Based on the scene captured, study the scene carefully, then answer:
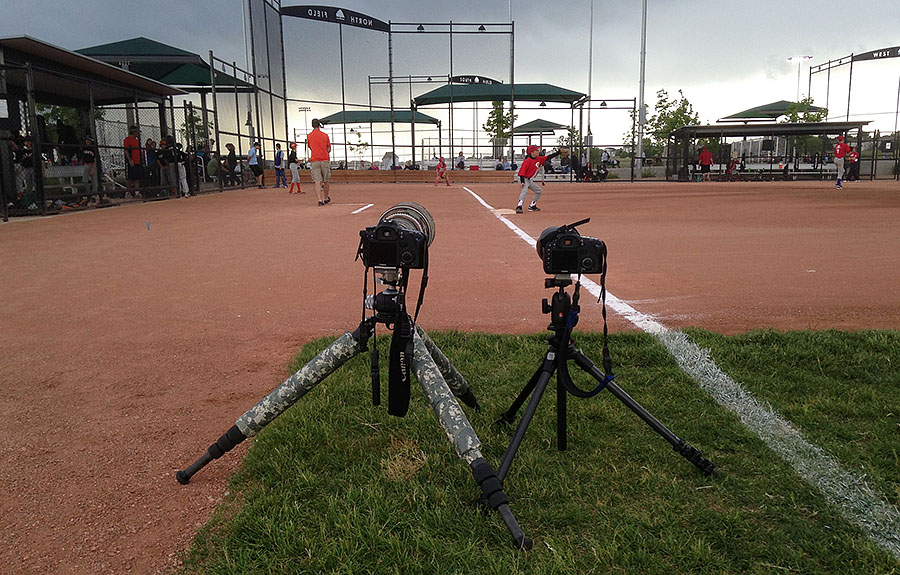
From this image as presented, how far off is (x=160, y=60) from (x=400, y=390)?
24998 millimetres

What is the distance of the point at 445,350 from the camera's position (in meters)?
4.26

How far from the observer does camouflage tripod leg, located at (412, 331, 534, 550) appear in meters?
2.22

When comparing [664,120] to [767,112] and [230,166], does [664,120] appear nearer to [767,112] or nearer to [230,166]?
[767,112]

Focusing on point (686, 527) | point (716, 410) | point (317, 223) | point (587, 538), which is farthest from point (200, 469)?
point (317, 223)

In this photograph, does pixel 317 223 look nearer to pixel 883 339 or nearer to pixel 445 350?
pixel 445 350

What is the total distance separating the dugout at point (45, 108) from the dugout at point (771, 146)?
2563cm

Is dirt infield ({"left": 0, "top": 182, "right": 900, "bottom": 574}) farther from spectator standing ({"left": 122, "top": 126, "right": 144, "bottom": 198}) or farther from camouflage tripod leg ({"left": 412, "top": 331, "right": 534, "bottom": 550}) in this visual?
spectator standing ({"left": 122, "top": 126, "right": 144, "bottom": 198})

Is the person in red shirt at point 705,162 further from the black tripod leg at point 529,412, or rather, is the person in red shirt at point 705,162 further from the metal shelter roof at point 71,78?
the black tripod leg at point 529,412

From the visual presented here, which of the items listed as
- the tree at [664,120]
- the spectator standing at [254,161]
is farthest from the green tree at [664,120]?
the spectator standing at [254,161]

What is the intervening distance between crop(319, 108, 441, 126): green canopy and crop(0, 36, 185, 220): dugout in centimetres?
1570

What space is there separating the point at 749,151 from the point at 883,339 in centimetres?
4681

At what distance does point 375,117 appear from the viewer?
3838 cm

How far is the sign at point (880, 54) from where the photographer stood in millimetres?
38812

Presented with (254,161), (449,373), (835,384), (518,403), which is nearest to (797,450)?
(835,384)
